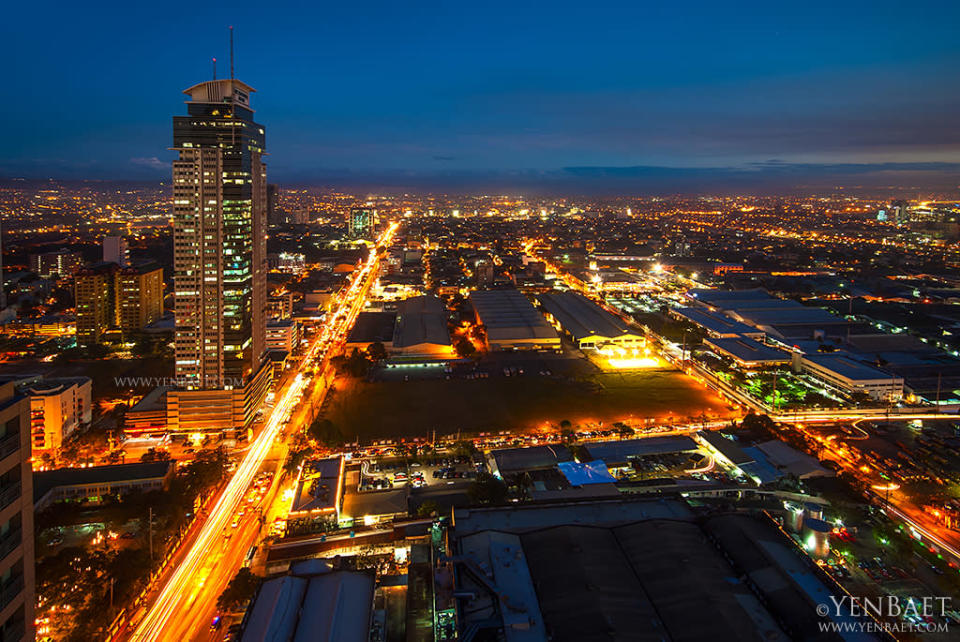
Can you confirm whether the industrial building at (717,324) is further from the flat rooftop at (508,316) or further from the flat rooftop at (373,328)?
the flat rooftop at (373,328)

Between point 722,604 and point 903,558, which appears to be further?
point 903,558

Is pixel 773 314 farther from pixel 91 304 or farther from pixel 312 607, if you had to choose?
pixel 91 304

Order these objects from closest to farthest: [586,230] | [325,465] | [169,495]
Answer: [169,495]
[325,465]
[586,230]

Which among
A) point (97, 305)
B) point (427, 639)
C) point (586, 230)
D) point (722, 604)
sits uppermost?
point (586, 230)

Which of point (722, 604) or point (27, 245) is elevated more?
point (27, 245)

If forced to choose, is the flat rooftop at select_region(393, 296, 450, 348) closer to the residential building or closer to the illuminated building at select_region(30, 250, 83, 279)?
the residential building

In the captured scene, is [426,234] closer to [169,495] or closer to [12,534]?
[169,495]

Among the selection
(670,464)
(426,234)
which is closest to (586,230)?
(426,234)

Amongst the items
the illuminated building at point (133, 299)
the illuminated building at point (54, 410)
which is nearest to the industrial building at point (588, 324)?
Result: the illuminated building at point (54, 410)

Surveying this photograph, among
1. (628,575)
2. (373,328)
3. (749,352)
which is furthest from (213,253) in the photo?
(749,352)
